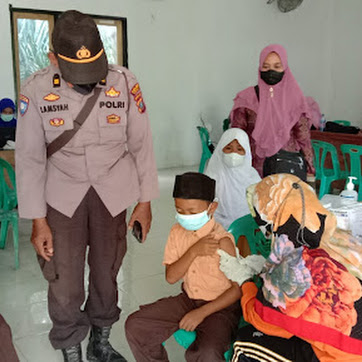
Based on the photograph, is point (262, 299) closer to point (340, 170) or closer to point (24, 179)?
point (24, 179)

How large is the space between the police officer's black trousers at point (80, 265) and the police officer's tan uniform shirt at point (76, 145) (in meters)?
0.06

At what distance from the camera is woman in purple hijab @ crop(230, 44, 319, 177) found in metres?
2.75

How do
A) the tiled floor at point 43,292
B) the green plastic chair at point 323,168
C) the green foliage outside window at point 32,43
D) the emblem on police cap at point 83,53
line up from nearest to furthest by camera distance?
1. the emblem on police cap at point 83,53
2. the tiled floor at point 43,292
3. the green plastic chair at point 323,168
4. the green foliage outside window at point 32,43

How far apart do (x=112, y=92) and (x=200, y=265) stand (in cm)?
77

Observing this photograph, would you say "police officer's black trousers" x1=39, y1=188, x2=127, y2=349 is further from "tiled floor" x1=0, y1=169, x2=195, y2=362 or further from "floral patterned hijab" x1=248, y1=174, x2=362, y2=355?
"floral patterned hijab" x1=248, y1=174, x2=362, y2=355

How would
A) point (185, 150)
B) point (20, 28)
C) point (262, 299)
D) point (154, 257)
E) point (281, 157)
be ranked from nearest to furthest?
point (262, 299) → point (281, 157) → point (154, 257) → point (20, 28) → point (185, 150)

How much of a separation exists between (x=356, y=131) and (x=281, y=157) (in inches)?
137

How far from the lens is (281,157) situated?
2.08 meters

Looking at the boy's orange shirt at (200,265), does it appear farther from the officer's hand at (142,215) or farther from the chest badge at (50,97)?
the chest badge at (50,97)

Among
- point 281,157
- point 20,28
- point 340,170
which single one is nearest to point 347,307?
point 281,157

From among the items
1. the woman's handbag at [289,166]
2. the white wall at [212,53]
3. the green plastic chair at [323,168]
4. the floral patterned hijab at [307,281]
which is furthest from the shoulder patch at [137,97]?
the white wall at [212,53]

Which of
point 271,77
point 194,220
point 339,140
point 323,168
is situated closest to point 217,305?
point 194,220

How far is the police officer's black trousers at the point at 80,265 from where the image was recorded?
6.21 ft

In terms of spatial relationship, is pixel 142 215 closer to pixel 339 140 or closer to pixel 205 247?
pixel 205 247
